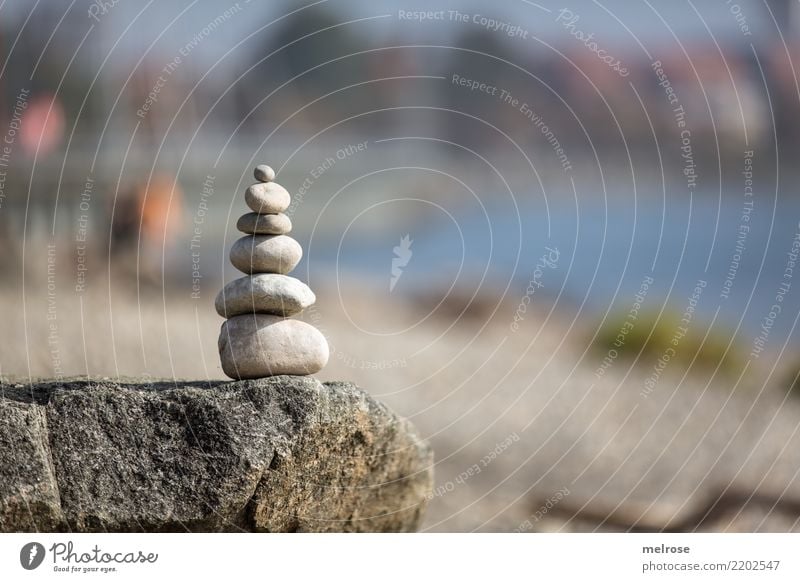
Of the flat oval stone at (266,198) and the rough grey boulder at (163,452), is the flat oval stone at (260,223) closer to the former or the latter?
the flat oval stone at (266,198)

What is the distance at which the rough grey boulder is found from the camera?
6.19 metres

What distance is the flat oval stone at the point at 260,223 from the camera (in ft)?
21.7

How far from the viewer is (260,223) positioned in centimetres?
662

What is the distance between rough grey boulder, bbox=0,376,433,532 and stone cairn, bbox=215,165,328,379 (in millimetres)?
156

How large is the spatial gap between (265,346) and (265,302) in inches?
10.7

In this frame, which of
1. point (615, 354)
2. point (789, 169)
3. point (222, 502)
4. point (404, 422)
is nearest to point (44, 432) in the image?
point (222, 502)

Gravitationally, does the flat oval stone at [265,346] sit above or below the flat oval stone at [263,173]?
below

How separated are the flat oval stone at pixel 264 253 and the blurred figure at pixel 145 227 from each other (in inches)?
462

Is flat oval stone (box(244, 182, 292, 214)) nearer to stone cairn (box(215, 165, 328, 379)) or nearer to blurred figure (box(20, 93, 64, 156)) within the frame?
stone cairn (box(215, 165, 328, 379))

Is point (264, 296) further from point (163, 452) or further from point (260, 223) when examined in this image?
point (163, 452)

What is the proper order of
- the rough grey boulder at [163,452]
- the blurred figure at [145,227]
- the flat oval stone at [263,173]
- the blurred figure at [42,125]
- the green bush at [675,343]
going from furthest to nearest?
the blurred figure at [145,227]
the green bush at [675,343]
the blurred figure at [42,125]
the flat oval stone at [263,173]
the rough grey boulder at [163,452]

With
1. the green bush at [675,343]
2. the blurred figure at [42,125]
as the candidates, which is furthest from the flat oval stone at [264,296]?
the green bush at [675,343]
